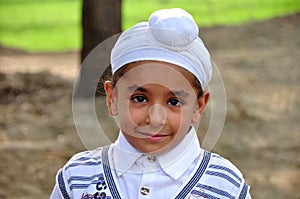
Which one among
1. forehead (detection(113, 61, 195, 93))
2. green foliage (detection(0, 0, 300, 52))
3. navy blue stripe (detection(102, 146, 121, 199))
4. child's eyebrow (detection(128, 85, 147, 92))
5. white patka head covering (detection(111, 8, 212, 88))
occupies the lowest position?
green foliage (detection(0, 0, 300, 52))

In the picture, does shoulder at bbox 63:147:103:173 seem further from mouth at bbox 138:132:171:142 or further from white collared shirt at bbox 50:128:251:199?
mouth at bbox 138:132:171:142

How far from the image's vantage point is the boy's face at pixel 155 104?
7.50 ft

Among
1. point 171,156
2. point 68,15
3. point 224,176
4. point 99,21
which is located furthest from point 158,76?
point 68,15

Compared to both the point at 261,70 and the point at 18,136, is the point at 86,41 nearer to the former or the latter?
the point at 18,136

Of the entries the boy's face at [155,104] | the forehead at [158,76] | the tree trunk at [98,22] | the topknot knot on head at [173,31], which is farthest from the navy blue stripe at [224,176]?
the tree trunk at [98,22]

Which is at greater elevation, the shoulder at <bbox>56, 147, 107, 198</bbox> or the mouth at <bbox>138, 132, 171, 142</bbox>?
the mouth at <bbox>138, 132, 171, 142</bbox>

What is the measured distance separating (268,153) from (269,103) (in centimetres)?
166

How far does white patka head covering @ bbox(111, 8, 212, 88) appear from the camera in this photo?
2309 millimetres

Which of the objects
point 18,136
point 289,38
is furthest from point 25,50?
point 18,136

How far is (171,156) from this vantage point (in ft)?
7.84

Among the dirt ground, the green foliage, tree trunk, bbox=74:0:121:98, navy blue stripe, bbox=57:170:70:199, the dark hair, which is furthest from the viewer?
the green foliage

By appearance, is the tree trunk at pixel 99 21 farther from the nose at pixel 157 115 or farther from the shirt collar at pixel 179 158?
the nose at pixel 157 115

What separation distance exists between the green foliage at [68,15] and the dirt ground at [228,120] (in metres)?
1.26

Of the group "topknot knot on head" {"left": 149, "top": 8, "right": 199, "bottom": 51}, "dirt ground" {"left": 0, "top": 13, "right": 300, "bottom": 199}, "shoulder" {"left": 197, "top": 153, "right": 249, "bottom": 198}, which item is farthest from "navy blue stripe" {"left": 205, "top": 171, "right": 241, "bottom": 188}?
"dirt ground" {"left": 0, "top": 13, "right": 300, "bottom": 199}
